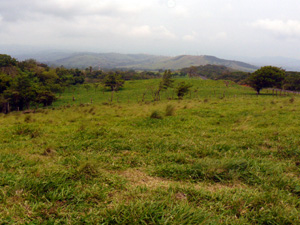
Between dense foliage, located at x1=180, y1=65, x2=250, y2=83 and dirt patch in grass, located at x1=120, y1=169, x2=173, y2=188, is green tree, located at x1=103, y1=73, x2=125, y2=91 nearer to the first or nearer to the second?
dense foliage, located at x1=180, y1=65, x2=250, y2=83

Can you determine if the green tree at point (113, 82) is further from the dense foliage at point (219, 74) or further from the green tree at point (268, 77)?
the dense foliage at point (219, 74)

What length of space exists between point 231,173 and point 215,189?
69 centimetres

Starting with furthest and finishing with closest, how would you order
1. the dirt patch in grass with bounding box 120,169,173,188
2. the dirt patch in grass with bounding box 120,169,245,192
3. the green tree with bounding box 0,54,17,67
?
the green tree with bounding box 0,54,17,67 → the dirt patch in grass with bounding box 120,169,173,188 → the dirt patch in grass with bounding box 120,169,245,192

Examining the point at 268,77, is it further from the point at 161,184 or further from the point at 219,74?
the point at 219,74

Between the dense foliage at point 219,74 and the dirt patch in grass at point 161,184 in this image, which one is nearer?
the dirt patch in grass at point 161,184

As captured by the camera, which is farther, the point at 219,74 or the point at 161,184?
the point at 219,74

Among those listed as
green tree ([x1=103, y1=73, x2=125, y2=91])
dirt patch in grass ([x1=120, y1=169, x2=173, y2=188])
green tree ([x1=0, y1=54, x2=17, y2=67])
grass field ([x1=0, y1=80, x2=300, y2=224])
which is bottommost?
dirt patch in grass ([x1=120, y1=169, x2=173, y2=188])

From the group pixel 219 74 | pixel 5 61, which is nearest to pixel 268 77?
pixel 5 61

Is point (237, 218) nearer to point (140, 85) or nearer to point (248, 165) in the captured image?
point (248, 165)

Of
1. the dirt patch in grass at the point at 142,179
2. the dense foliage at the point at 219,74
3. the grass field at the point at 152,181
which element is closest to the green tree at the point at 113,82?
the dense foliage at the point at 219,74

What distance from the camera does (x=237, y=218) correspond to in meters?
2.53

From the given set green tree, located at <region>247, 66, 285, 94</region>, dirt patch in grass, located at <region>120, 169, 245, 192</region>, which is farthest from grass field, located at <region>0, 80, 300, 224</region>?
green tree, located at <region>247, 66, 285, 94</region>

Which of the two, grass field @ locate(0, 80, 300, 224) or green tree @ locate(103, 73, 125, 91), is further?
green tree @ locate(103, 73, 125, 91)

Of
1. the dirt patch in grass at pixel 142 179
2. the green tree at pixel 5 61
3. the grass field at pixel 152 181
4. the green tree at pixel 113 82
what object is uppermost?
the green tree at pixel 5 61
